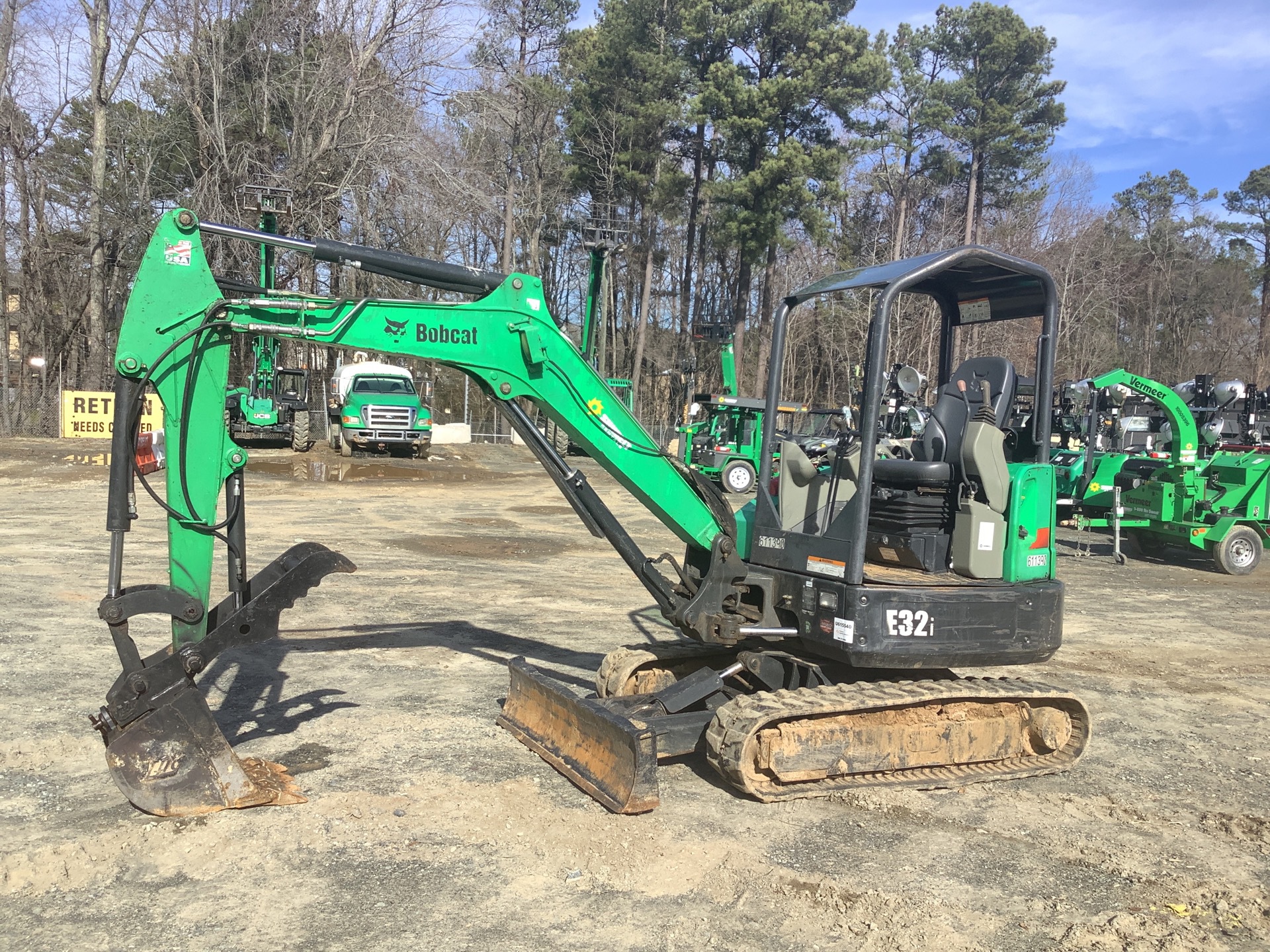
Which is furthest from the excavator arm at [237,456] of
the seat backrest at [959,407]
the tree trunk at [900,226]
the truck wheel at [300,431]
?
the tree trunk at [900,226]

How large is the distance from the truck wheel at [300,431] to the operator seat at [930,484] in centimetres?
2269

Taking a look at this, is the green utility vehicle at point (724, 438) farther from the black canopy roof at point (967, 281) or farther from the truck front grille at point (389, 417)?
the black canopy roof at point (967, 281)

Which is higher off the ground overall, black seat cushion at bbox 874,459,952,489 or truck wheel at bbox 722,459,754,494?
black seat cushion at bbox 874,459,952,489

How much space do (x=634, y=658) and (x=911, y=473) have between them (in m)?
1.87

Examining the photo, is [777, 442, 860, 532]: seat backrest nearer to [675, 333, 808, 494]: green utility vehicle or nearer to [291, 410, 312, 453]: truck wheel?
[675, 333, 808, 494]: green utility vehicle

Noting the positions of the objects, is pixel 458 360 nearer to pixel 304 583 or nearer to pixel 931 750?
pixel 304 583

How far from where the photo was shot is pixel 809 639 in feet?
17.2

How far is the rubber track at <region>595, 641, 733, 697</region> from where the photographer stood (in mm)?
5812

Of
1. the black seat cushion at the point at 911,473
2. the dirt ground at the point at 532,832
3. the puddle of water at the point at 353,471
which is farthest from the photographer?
the puddle of water at the point at 353,471

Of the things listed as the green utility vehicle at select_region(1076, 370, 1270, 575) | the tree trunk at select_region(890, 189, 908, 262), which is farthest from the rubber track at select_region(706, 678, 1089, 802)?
the tree trunk at select_region(890, 189, 908, 262)

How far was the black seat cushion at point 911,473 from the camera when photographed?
5.45 metres

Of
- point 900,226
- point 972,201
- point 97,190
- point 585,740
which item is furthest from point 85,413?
point 972,201

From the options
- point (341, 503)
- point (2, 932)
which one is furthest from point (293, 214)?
point (2, 932)

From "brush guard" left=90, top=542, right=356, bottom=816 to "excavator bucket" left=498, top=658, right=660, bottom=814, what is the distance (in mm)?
1301
